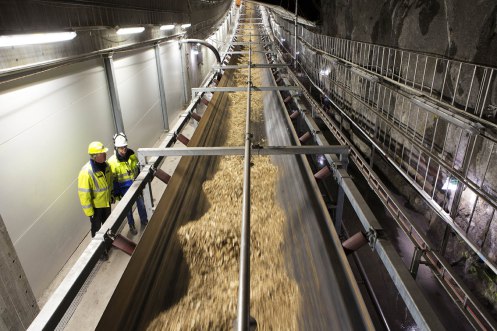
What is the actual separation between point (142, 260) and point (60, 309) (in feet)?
2.32

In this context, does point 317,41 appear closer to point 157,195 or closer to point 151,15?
point 151,15

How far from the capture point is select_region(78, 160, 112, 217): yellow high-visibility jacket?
3195 millimetres

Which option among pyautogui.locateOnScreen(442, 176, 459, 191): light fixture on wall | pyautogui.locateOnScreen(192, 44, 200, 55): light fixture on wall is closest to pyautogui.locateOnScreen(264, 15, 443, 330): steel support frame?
pyautogui.locateOnScreen(442, 176, 459, 191): light fixture on wall

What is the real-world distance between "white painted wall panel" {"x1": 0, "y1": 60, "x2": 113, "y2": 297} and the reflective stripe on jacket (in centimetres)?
65

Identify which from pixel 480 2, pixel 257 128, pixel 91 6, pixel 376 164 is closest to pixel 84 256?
pixel 91 6

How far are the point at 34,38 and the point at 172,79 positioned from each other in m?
6.73

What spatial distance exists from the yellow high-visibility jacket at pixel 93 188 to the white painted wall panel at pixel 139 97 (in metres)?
2.54

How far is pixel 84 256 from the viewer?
68.7 inches

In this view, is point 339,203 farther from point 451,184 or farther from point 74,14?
point 74,14

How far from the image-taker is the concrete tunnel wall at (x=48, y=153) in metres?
2.89

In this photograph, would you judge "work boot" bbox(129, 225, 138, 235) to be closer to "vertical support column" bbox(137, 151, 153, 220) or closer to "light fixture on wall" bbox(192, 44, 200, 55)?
"vertical support column" bbox(137, 151, 153, 220)

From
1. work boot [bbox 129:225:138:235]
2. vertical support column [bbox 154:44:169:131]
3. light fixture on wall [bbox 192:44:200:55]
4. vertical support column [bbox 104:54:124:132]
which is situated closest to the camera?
work boot [bbox 129:225:138:235]

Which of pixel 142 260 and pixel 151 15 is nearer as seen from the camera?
pixel 142 260

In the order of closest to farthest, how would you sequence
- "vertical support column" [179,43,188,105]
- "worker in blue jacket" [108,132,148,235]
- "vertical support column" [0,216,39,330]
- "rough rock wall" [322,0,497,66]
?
"vertical support column" [0,216,39,330] < "rough rock wall" [322,0,497,66] < "worker in blue jacket" [108,132,148,235] < "vertical support column" [179,43,188,105]
